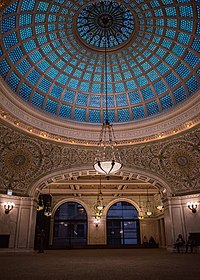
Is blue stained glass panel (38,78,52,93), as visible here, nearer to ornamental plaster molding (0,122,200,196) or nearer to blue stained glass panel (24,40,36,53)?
blue stained glass panel (24,40,36,53)

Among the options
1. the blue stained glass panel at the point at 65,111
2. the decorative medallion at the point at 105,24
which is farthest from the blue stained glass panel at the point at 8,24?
the blue stained glass panel at the point at 65,111

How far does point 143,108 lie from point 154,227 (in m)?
11.4

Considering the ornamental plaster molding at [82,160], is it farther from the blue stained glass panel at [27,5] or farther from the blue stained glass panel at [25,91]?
the blue stained glass panel at [27,5]

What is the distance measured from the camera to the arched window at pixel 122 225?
2011cm

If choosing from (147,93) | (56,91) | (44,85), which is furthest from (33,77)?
(147,93)

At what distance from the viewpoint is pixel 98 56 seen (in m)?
12.2

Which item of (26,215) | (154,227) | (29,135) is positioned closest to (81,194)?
(154,227)

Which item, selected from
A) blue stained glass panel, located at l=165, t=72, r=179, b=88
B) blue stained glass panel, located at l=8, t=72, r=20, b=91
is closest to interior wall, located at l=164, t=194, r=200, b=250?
blue stained glass panel, located at l=165, t=72, r=179, b=88

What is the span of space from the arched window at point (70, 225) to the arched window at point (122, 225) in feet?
7.47

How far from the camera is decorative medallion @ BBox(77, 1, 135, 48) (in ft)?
32.6

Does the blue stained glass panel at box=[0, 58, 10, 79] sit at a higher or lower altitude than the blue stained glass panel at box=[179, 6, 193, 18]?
lower

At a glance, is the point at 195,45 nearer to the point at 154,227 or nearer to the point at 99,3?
the point at 99,3

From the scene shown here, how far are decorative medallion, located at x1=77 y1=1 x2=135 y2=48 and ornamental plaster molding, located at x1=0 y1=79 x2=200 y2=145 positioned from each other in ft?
14.4

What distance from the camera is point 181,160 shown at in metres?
12.5
